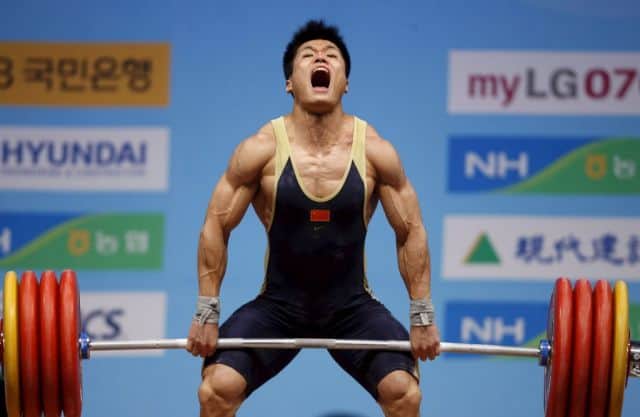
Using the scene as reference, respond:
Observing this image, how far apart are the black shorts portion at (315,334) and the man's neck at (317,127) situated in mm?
479

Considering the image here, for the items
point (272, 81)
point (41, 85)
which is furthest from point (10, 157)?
point (272, 81)

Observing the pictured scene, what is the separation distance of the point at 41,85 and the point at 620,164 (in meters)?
2.14

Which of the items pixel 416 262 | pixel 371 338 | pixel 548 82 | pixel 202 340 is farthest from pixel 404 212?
pixel 548 82

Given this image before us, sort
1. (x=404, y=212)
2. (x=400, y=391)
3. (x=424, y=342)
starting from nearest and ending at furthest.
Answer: (x=400, y=391) < (x=424, y=342) < (x=404, y=212)

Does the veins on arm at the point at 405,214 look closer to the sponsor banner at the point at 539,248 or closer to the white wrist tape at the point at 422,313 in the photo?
the white wrist tape at the point at 422,313

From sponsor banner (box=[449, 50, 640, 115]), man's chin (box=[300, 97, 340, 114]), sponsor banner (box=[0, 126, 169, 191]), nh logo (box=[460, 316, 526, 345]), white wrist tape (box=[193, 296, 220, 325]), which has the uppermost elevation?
sponsor banner (box=[449, 50, 640, 115])

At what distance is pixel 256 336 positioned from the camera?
4012 millimetres

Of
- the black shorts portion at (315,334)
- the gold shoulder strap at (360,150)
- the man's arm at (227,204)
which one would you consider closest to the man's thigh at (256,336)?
the black shorts portion at (315,334)

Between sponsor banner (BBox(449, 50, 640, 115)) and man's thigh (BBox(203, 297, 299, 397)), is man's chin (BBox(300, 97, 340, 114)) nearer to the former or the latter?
man's thigh (BBox(203, 297, 299, 397))

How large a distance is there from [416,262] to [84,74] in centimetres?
173

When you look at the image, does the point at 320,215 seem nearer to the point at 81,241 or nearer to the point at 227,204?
the point at 227,204

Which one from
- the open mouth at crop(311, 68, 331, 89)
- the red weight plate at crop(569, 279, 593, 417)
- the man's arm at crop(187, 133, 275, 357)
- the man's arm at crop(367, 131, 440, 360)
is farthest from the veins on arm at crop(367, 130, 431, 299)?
the red weight plate at crop(569, 279, 593, 417)

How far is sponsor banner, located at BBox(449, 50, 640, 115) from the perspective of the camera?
5.18m

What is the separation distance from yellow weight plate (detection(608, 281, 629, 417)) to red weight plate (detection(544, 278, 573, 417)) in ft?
0.40
